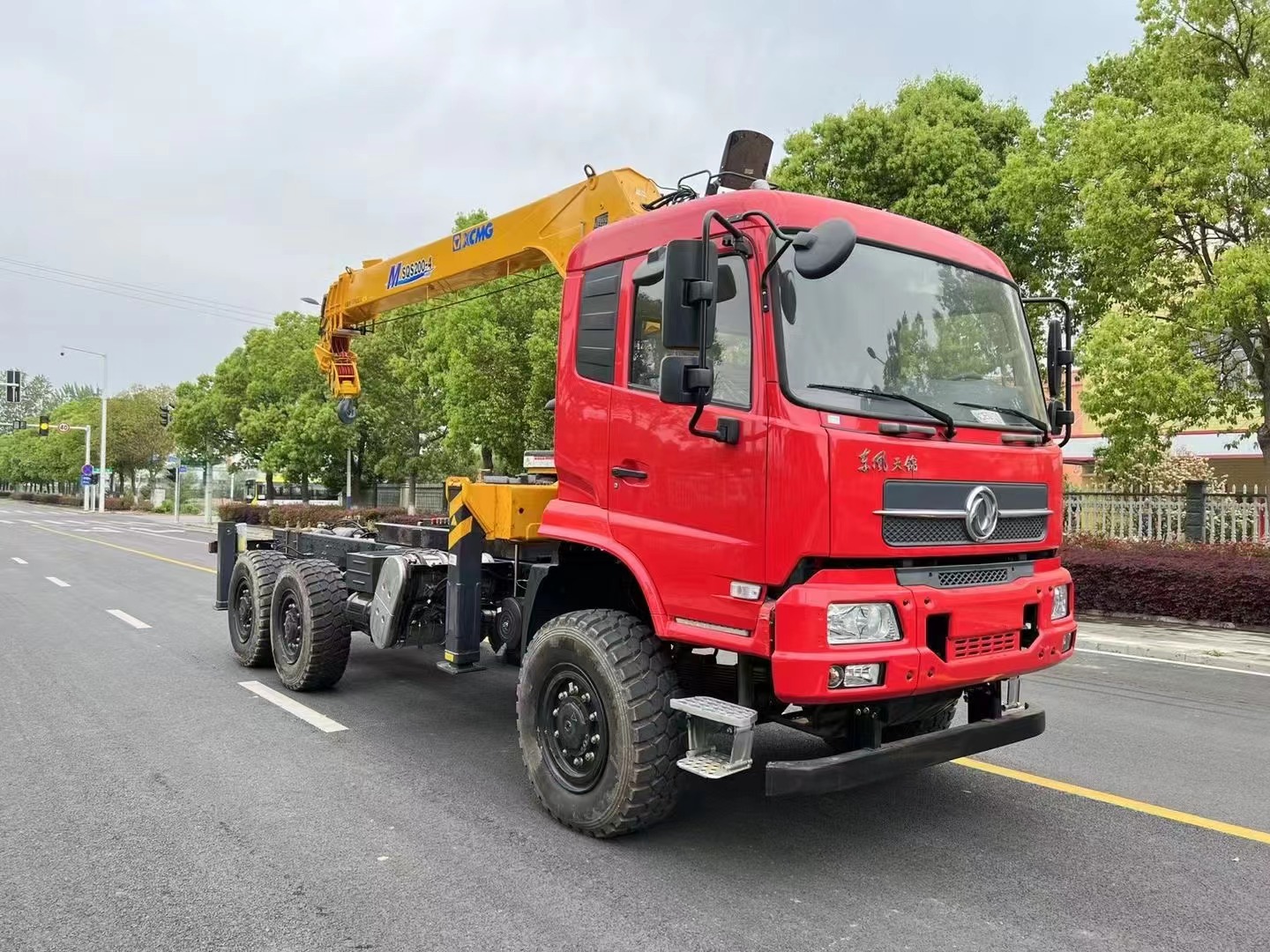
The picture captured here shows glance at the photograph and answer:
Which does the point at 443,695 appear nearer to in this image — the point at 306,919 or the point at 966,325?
the point at 306,919

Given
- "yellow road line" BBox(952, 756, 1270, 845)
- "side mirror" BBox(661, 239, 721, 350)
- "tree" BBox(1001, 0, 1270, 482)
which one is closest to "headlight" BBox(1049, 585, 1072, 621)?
"yellow road line" BBox(952, 756, 1270, 845)

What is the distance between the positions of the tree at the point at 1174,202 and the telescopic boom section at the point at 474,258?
31.2ft

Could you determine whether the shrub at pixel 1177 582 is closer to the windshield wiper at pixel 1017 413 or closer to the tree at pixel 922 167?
the tree at pixel 922 167

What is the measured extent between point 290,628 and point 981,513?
5.50 metres

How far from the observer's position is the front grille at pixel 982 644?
13.1 feet

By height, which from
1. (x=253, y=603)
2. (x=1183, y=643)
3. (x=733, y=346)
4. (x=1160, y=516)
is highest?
(x=733, y=346)

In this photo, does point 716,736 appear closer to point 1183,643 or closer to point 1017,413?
point 1017,413

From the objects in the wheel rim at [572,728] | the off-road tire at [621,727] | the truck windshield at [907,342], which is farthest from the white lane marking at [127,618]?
the truck windshield at [907,342]

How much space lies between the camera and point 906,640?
12.5ft

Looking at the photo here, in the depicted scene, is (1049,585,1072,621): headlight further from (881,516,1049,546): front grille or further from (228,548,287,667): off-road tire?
(228,548,287,667): off-road tire

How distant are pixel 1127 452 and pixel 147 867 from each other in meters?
13.9

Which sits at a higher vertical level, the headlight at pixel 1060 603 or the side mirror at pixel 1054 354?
the side mirror at pixel 1054 354

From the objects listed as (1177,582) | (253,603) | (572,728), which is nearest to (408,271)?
(253,603)

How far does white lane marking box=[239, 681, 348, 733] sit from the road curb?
8.12 metres
